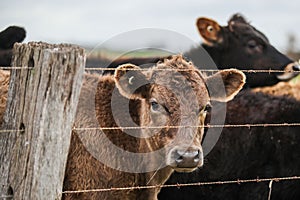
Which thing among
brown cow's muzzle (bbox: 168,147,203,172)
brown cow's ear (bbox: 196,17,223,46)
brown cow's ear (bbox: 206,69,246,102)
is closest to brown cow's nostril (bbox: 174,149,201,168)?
brown cow's muzzle (bbox: 168,147,203,172)

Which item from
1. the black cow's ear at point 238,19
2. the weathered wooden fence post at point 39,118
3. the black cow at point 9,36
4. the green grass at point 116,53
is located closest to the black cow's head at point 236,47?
the black cow's ear at point 238,19

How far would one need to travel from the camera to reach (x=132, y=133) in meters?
4.52

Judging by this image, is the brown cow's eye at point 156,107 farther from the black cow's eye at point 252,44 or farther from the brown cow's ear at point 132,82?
the black cow's eye at point 252,44

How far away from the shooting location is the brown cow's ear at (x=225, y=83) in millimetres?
4812

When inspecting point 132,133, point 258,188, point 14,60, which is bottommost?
point 258,188

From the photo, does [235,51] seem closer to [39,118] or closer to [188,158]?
[188,158]

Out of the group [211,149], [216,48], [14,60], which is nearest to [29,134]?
[14,60]

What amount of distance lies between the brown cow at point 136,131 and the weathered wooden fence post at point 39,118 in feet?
4.16

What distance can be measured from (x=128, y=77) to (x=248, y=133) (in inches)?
102

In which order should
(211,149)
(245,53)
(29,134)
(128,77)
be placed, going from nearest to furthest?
1. (29,134)
2. (128,77)
3. (211,149)
4. (245,53)

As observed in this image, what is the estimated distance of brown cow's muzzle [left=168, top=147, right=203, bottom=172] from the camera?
397 centimetres

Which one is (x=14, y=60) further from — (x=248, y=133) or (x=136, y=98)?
(x=248, y=133)

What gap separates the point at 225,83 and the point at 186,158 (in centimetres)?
113

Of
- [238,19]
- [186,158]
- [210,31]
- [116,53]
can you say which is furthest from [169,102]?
[116,53]
